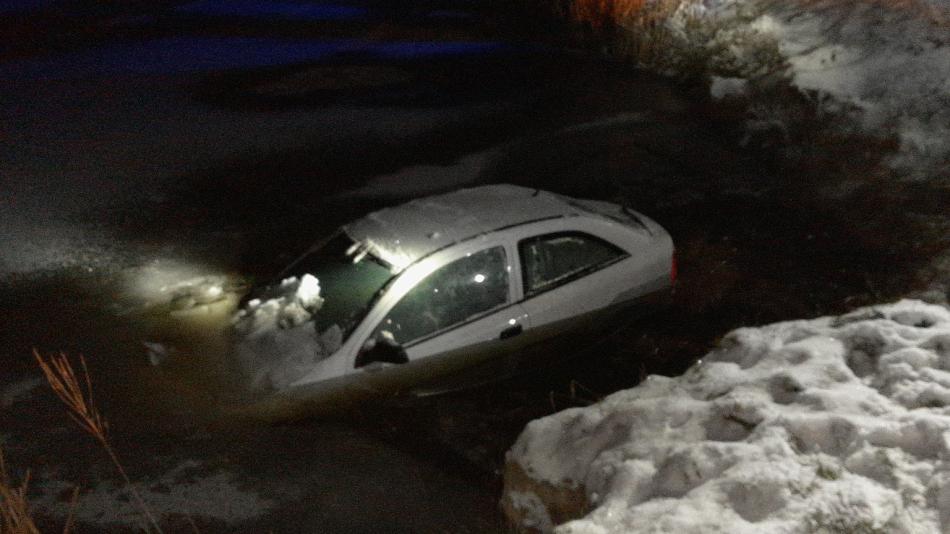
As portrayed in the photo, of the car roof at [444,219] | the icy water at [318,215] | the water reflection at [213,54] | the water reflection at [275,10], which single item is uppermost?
the water reflection at [275,10]

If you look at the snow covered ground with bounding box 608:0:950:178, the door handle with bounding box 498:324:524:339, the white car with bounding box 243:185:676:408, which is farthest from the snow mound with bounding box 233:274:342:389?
the snow covered ground with bounding box 608:0:950:178

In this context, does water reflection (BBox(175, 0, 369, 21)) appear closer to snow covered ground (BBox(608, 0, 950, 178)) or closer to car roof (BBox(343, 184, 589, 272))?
snow covered ground (BBox(608, 0, 950, 178))

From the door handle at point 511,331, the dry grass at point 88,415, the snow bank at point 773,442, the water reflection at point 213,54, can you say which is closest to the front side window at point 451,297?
the door handle at point 511,331

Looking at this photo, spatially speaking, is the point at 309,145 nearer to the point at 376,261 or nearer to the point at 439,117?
the point at 439,117

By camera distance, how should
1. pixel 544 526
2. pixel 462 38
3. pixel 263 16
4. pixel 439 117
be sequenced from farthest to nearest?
pixel 263 16 < pixel 462 38 < pixel 439 117 < pixel 544 526

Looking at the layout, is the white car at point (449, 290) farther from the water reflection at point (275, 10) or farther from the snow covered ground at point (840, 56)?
the water reflection at point (275, 10)

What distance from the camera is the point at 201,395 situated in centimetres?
610

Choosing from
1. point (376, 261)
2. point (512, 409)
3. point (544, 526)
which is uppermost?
point (376, 261)

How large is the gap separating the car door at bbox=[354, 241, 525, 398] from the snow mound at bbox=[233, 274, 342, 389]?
0.42 metres

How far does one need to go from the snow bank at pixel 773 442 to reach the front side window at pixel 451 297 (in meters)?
1.44

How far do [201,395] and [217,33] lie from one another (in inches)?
572

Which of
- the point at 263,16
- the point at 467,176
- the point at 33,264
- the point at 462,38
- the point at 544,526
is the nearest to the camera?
the point at 544,526

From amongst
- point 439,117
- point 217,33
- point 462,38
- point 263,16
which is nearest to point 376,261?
point 439,117

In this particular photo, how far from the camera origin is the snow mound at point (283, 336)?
6.05 m
